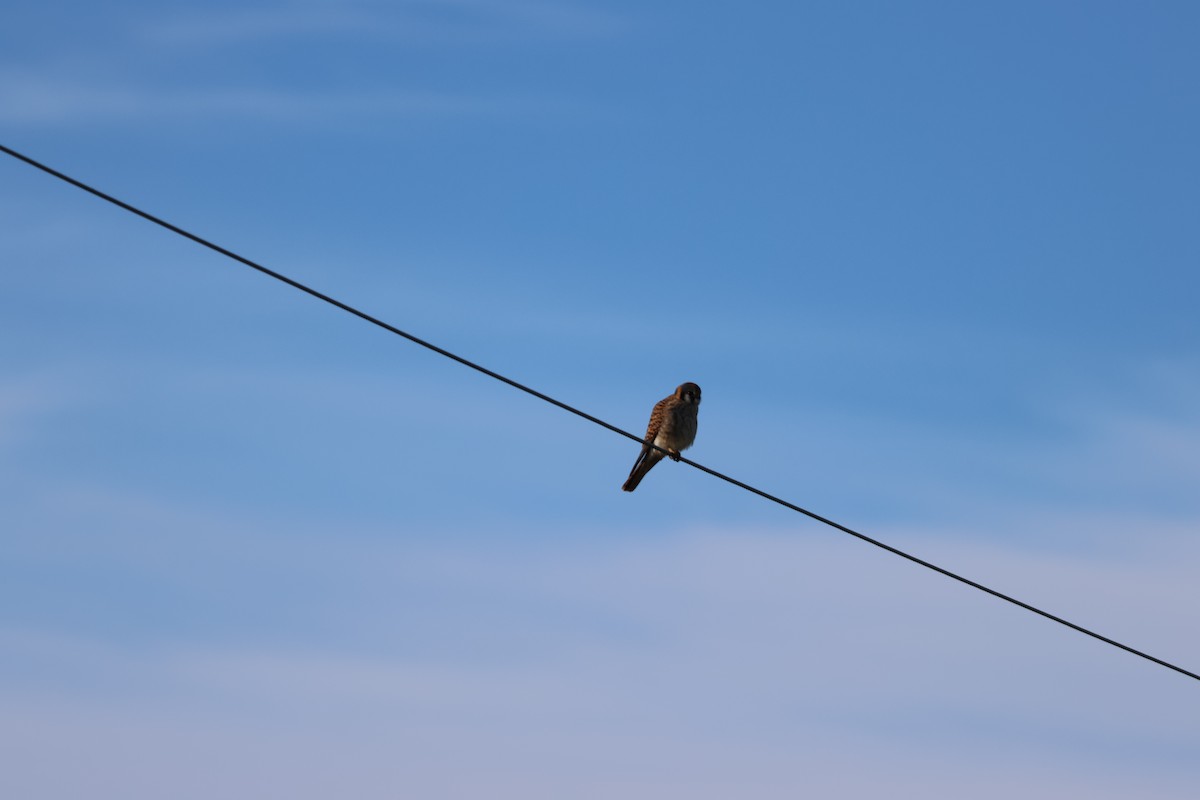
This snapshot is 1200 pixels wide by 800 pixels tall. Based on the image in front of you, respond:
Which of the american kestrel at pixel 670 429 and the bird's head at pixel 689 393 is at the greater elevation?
the bird's head at pixel 689 393

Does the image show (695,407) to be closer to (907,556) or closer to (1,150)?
(907,556)

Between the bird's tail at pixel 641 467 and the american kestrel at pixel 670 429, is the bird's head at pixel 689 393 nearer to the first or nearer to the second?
the american kestrel at pixel 670 429

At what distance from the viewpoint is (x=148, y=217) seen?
9.55 m

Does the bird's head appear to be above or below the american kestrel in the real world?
above

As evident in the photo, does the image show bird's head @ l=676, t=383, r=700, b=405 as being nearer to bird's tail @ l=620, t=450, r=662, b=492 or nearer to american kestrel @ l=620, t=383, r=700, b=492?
american kestrel @ l=620, t=383, r=700, b=492

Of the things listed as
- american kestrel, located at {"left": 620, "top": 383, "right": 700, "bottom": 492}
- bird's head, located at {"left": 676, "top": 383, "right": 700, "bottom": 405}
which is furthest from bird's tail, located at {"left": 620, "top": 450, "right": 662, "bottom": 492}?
bird's head, located at {"left": 676, "top": 383, "right": 700, "bottom": 405}

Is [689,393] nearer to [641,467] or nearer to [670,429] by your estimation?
[670,429]

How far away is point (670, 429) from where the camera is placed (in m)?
22.1

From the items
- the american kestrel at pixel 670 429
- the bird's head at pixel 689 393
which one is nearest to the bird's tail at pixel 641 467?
the american kestrel at pixel 670 429

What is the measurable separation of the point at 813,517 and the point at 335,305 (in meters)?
4.14

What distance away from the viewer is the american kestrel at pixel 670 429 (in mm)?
21875

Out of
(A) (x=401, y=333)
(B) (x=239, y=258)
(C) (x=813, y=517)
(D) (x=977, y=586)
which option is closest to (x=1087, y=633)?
(D) (x=977, y=586)

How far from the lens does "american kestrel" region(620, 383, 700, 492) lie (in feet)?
71.8

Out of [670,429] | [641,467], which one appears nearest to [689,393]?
[670,429]
